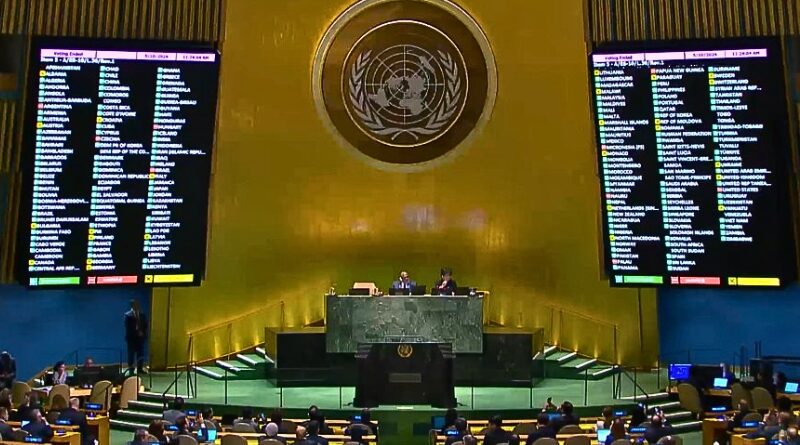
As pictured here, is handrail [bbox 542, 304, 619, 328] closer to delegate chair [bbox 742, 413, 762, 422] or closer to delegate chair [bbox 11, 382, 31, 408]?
delegate chair [bbox 742, 413, 762, 422]

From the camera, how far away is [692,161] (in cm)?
1353

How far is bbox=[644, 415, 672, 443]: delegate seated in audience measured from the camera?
30.4 ft

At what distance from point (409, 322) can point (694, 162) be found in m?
4.81

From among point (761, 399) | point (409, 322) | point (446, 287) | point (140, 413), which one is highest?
point (446, 287)

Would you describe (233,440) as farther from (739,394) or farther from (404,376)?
(739,394)

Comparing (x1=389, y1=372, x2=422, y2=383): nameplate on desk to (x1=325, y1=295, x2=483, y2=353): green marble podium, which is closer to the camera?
(x1=389, y1=372, x2=422, y2=383): nameplate on desk

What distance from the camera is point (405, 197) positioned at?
653 inches

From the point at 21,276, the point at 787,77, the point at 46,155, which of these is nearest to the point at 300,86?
the point at 46,155

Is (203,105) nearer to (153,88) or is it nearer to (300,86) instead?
(153,88)

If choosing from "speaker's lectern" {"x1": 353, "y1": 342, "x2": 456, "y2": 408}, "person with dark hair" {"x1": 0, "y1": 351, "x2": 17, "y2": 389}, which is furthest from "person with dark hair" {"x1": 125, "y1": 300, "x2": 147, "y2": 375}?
"speaker's lectern" {"x1": 353, "y1": 342, "x2": 456, "y2": 408}

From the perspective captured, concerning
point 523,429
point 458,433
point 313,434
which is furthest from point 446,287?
point 313,434

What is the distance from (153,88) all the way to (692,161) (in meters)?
7.91

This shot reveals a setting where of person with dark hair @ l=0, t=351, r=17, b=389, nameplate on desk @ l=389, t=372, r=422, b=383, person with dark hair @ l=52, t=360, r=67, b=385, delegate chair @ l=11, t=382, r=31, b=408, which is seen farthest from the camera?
person with dark hair @ l=0, t=351, r=17, b=389

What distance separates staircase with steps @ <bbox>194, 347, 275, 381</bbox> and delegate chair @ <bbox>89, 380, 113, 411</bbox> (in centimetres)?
221
